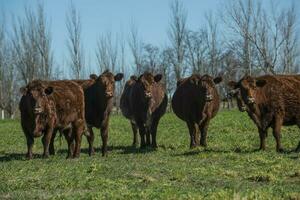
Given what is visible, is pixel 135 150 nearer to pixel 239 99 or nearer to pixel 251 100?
pixel 239 99

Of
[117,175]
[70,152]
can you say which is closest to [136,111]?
[70,152]

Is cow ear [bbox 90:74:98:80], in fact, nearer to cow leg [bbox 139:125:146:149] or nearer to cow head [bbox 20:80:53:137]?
cow leg [bbox 139:125:146:149]

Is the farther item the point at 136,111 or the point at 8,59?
the point at 8,59

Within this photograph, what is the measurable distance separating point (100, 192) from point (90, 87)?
7.94 m

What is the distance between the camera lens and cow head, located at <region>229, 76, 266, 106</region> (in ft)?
47.1

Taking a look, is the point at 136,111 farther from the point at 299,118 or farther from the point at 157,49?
the point at 157,49

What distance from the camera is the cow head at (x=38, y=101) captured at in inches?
535

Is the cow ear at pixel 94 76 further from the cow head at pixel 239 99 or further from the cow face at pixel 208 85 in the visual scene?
the cow head at pixel 239 99

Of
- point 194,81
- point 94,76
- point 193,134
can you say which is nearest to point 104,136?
point 94,76

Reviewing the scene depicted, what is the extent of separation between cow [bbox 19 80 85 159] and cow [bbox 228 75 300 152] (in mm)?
4580

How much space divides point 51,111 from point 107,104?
2056mm

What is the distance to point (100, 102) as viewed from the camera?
15734 millimetres

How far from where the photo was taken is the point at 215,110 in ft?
57.5

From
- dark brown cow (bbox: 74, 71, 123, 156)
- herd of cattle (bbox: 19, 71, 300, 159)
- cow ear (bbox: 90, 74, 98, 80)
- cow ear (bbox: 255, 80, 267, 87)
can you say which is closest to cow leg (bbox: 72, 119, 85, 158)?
herd of cattle (bbox: 19, 71, 300, 159)
